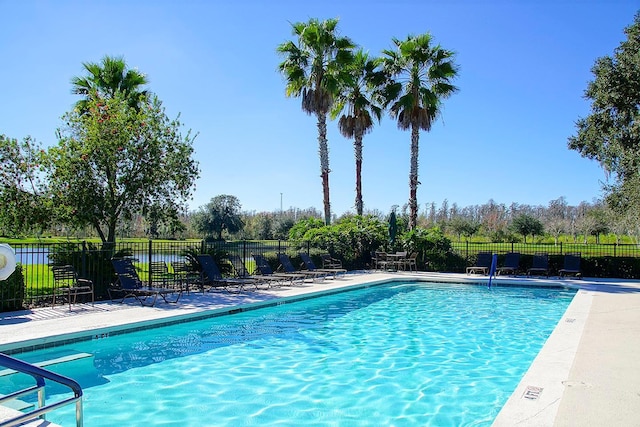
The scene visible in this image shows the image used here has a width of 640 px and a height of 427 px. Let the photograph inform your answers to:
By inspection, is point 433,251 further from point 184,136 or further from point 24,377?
point 24,377

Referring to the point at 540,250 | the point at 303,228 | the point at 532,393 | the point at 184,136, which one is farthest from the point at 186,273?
the point at 540,250

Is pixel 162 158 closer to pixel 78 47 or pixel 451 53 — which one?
pixel 78 47

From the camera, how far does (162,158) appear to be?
43.6 feet

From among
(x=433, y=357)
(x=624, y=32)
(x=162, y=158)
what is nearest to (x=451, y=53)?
(x=624, y=32)

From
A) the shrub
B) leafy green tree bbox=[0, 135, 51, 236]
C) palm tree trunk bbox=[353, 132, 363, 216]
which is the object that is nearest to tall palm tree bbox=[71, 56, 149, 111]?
leafy green tree bbox=[0, 135, 51, 236]

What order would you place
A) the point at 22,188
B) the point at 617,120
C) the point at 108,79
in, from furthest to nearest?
the point at 617,120 < the point at 108,79 < the point at 22,188

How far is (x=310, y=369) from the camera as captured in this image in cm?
689

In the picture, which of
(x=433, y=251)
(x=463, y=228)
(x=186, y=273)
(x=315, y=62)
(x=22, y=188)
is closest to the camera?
(x=22, y=188)

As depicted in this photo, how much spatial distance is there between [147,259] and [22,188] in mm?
5743

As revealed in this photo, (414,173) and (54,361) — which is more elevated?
(414,173)

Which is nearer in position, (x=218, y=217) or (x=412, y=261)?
(x=412, y=261)

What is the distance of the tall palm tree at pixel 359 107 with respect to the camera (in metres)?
23.9

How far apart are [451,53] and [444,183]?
20010 millimetres

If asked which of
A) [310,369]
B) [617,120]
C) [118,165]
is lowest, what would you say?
[310,369]
